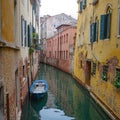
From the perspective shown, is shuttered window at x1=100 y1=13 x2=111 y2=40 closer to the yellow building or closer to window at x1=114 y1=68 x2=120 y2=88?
the yellow building

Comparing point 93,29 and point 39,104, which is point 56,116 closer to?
point 39,104

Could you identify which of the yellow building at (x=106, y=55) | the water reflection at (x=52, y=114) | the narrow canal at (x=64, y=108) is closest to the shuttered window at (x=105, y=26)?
the yellow building at (x=106, y=55)

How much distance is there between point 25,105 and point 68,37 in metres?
16.8

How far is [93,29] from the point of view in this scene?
1419 cm

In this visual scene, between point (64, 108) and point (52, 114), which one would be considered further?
point (64, 108)

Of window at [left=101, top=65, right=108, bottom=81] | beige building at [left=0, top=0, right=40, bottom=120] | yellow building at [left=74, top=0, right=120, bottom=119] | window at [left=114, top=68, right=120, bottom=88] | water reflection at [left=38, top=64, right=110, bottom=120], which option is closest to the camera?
beige building at [left=0, top=0, right=40, bottom=120]

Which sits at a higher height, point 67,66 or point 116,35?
point 116,35

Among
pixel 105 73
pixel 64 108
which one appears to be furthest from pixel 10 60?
pixel 64 108

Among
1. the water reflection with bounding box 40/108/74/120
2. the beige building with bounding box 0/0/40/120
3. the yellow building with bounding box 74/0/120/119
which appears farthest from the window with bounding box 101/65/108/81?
the beige building with bounding box 0/0/40/120

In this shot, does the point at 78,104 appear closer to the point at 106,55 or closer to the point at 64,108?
the point at 64,108

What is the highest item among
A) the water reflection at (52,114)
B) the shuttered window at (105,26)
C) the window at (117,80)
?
the shuttered window at (105,26)

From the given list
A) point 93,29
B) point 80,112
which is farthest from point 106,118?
point 93,29

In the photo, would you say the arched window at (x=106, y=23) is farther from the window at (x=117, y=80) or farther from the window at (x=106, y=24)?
the window at (x=117, y=80)

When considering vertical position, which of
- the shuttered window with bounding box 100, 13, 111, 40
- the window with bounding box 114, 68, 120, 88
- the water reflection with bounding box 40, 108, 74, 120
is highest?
the shuttered window with bounding box 100, 13, 111, 40
